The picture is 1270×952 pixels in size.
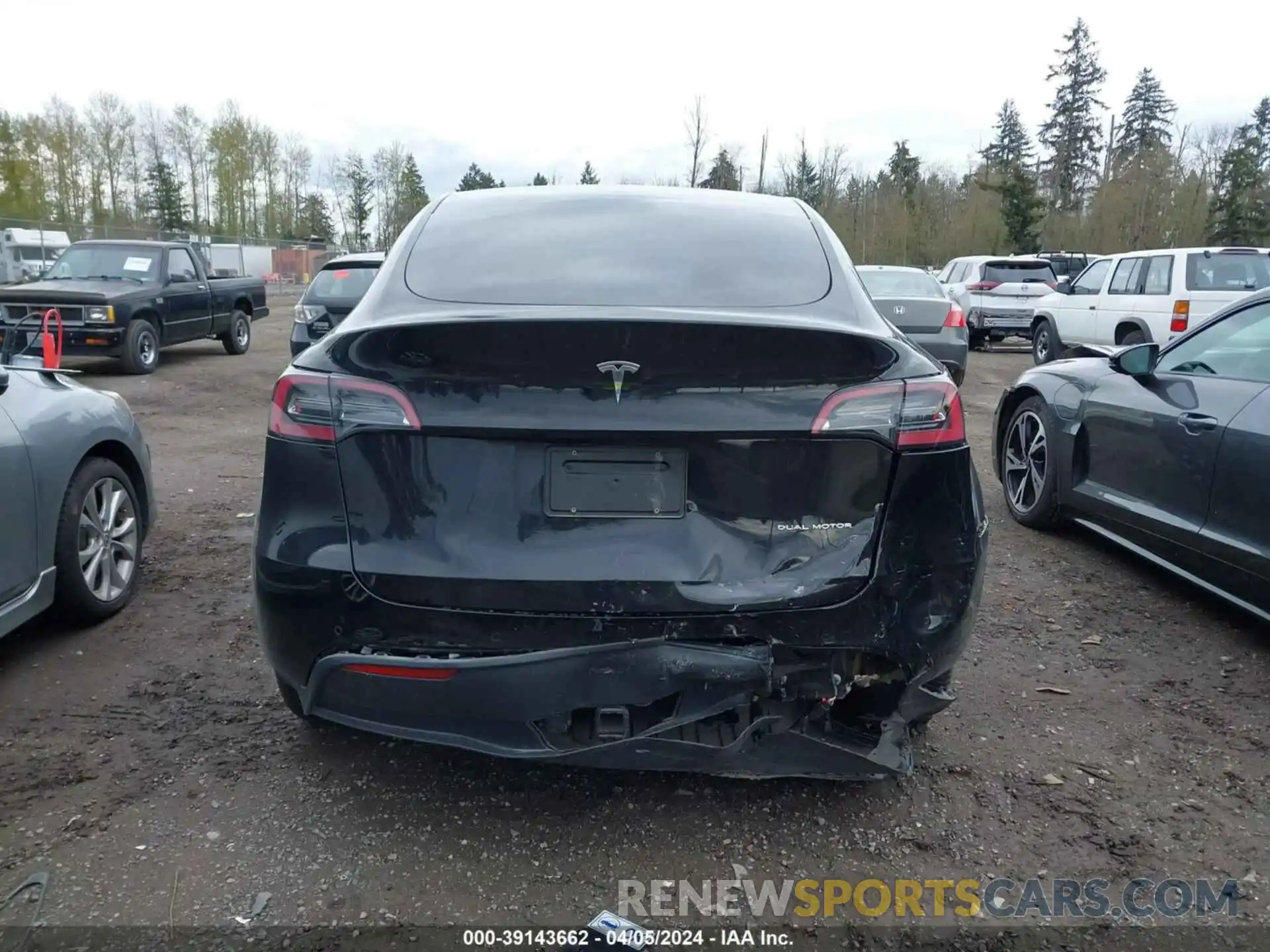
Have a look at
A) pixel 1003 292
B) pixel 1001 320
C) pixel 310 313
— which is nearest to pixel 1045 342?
pixel 1001 320

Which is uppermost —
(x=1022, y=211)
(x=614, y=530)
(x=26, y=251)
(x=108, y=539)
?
(x=1022, y=211)

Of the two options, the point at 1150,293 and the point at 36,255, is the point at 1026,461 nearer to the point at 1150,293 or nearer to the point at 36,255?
the point at 1150,293

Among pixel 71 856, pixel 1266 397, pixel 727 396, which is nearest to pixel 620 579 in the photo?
pixel 727 396

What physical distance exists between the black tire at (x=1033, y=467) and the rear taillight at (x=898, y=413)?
3.30 m

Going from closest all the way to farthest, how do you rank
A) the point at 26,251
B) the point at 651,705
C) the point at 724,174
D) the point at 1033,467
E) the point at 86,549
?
the point at 651,705, the point at 86,549, the point at 1033,467, the point at 26,251, the point at 724,174

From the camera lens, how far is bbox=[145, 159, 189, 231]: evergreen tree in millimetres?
63688

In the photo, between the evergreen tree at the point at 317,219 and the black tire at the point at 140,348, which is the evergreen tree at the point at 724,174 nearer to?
the evergreen tree at the point at 317,219

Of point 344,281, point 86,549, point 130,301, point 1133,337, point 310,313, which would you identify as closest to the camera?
point 86,549

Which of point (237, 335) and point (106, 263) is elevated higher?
point (106, 263)

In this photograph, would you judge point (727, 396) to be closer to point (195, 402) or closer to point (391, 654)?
point (391, 654)

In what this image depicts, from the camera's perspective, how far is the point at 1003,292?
755 inches

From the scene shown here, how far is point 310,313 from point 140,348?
4325 millimetres

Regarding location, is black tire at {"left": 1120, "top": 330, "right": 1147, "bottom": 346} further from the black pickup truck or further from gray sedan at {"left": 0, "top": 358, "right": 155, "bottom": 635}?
the black pickup truck

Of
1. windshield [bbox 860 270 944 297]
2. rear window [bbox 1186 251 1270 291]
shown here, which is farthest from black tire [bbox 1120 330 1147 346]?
windshield [bbox 860 270 944 297]
